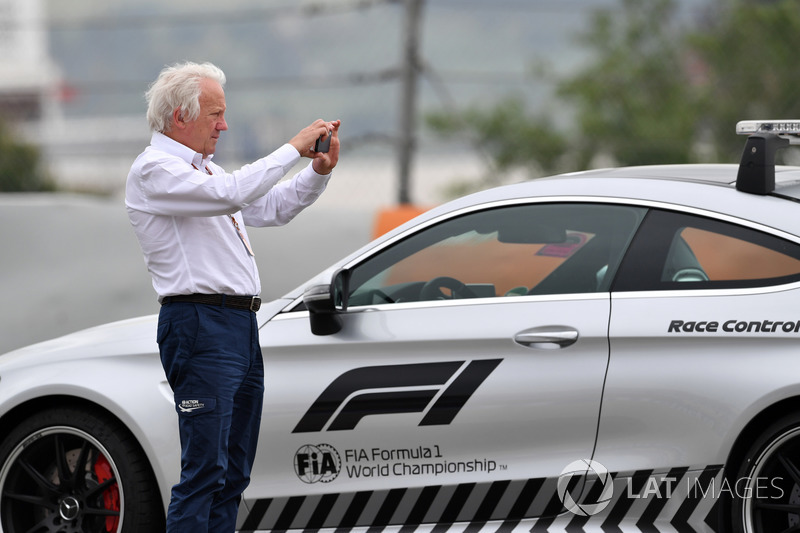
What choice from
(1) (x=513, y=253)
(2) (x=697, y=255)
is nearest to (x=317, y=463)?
(1) (x=513, y=253)

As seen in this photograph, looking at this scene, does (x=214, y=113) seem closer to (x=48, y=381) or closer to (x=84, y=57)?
(x=48, y=381)

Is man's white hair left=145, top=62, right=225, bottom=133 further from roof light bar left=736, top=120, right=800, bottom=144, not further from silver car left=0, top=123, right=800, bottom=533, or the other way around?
roof light bar left=736, top=120, right=800, bottom=144

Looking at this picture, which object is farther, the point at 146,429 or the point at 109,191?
the point at 109,191

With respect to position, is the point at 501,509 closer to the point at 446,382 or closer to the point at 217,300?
the point at 446,382

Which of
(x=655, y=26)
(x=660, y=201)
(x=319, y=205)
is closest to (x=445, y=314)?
(x=660, y=201)

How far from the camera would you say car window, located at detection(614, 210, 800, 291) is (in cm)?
382

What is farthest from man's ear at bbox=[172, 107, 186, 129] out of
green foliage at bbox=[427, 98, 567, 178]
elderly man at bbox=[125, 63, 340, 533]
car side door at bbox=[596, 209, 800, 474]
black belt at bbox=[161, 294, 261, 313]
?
green foliage at bbox=[427, 98, 567, 178]

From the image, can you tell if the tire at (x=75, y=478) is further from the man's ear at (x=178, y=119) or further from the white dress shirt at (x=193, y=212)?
the man's ear at (x=178, y=119)

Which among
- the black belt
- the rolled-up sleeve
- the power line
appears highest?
the power line

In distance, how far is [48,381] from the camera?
4.40 m

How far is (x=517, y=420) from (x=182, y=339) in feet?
3.91

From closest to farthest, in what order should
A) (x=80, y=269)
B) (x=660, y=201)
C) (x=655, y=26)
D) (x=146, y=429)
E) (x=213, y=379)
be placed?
(x=213, y=379)
(x=660, y=201)
(x=146, y=429)
(x=80, y=269)
(x=655, y=26)

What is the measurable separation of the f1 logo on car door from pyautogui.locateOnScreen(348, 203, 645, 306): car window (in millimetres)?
317

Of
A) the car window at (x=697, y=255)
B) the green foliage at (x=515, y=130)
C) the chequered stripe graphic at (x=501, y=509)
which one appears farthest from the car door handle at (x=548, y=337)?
the green foliage at (x=515, y=130)
